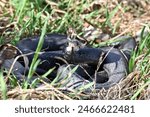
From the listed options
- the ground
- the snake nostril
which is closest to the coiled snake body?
the snake nostril

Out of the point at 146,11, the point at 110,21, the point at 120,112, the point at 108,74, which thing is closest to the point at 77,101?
the point at 120,112

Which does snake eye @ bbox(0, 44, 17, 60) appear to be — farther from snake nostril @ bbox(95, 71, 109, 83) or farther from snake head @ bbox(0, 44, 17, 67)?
snake nostril @ bbox(95, 71, 109, 83)

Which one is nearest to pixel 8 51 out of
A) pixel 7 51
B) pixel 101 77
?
pixel 7 51

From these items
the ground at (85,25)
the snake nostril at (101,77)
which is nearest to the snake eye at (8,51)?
the ground at (85,25)

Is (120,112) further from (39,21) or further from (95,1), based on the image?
(95,1)

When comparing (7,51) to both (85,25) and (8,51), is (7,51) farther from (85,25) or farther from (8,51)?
(85,25)

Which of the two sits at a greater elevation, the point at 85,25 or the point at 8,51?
the point at 85,25
